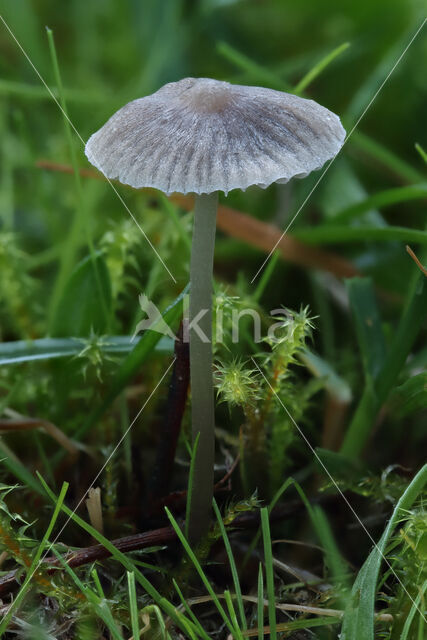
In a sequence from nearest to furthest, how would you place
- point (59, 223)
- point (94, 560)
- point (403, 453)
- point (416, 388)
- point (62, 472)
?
point (94, 560) < point (416, 388) < point (62, 472) < point (403, 453) < point (59, 223)

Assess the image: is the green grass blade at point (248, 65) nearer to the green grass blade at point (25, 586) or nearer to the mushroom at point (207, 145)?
the mushroom at point (207, 145)

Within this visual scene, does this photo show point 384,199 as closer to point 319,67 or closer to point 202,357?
point 319,67

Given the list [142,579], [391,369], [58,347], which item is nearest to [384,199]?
[391,369]

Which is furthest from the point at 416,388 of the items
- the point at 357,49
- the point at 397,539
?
the point at 357,49

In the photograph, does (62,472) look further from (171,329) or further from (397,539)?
(397,539)

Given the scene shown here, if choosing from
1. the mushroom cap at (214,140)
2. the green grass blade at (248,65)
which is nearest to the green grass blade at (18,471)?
the mushroom cap at (214,140)

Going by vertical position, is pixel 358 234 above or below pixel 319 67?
below
